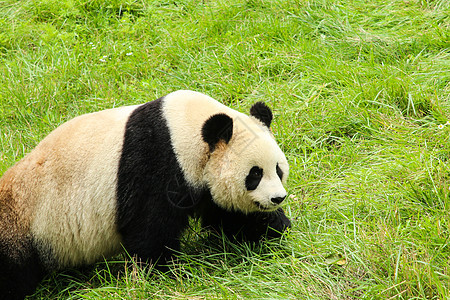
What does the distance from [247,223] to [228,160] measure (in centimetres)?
71

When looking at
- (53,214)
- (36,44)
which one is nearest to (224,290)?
(53,214)

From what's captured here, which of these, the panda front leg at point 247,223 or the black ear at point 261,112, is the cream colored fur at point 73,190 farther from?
the black ear at point 261,112

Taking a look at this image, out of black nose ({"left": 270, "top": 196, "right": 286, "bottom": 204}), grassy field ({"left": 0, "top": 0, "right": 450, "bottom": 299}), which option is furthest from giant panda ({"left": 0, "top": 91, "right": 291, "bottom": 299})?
grassy field ({"left": 0, "top": 0, "right": 450, "bottom": 299})

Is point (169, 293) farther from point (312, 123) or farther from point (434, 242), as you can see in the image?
point (312, 123)

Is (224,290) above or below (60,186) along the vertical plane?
below

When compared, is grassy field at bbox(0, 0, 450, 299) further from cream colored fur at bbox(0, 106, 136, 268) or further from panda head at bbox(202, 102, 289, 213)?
panda head at bbox(202, 102, 289, 213)

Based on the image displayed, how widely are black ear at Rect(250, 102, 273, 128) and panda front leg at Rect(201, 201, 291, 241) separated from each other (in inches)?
30.0

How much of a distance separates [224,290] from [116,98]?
3474mm

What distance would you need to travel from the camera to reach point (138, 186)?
4172 millimetres

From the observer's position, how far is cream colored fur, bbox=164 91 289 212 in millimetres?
4105

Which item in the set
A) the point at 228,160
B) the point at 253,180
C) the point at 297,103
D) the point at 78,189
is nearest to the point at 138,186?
the point at 78,189

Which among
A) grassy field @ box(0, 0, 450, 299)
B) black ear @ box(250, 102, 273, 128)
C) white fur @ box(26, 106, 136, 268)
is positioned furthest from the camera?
black ear @ box(250, 102, 273, 128)

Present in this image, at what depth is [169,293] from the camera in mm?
Answer: 4070

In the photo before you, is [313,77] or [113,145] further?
[313,77]
